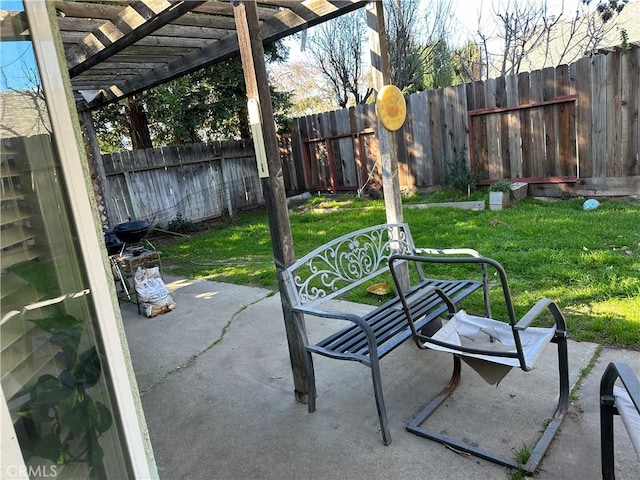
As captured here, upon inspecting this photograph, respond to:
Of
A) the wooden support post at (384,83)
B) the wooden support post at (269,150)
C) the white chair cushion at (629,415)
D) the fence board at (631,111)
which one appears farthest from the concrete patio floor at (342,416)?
the fence board at (631,111)

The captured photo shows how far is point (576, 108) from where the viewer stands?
228 inches

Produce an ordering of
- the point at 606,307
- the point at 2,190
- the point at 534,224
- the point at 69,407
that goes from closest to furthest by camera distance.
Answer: the point at 2,190
the point at 69,407
the point at 606,307
the point at 534,224

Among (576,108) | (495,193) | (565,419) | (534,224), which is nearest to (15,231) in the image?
(565,419)

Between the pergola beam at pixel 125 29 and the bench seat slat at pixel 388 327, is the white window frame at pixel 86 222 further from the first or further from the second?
the pergola beam at pixel 125 29

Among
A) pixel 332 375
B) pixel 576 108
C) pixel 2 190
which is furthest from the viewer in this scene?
pixel 576 108

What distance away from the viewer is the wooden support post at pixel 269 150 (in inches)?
83.1

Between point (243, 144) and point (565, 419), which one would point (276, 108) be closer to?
point (243, 144)

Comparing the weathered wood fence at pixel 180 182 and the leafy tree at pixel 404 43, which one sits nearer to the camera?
the weathered wood fence at pixel 180 182

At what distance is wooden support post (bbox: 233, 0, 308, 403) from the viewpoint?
6.93ft

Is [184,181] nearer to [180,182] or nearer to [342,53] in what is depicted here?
[180,182]

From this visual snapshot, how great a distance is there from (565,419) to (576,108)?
5.24 metres

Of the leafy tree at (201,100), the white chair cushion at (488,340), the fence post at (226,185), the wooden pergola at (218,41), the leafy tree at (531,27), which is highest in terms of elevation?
the leafy tree at (531,27)

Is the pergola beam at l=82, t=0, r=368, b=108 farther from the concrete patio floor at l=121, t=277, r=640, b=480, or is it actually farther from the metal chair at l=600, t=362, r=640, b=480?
the metal chair at l=600, t=362, r=640, b=480

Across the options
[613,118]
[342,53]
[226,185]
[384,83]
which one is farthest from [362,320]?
[342,53]
